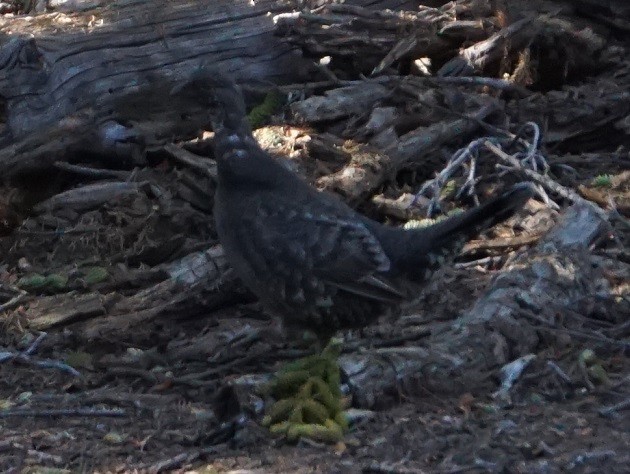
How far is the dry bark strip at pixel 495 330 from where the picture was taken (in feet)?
17.8

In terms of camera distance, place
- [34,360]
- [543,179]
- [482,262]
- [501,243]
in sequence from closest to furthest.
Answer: [34,360] < [482,262] < [501,243] < [543,179]

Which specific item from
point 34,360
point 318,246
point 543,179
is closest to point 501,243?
point 543,179

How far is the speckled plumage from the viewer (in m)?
5.86

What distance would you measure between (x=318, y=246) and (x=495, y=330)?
1.08 metres

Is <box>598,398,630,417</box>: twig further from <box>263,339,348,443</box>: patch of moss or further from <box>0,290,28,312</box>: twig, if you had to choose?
<box>0,290,28,312</box>: twig

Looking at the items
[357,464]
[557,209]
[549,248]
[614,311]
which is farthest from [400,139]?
[357,464]

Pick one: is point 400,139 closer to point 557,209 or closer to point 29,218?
point 557,209

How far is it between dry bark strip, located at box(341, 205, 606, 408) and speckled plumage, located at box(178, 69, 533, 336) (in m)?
0.39

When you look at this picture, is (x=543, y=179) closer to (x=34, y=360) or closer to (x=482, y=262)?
(x=482, y=262)

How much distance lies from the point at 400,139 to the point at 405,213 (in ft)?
3.08

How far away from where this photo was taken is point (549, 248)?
6.76m

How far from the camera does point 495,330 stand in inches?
231

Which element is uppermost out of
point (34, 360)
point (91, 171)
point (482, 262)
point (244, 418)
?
point (244, 418)

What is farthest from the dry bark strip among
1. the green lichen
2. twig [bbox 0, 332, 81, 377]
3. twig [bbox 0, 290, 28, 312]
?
the green lichen
